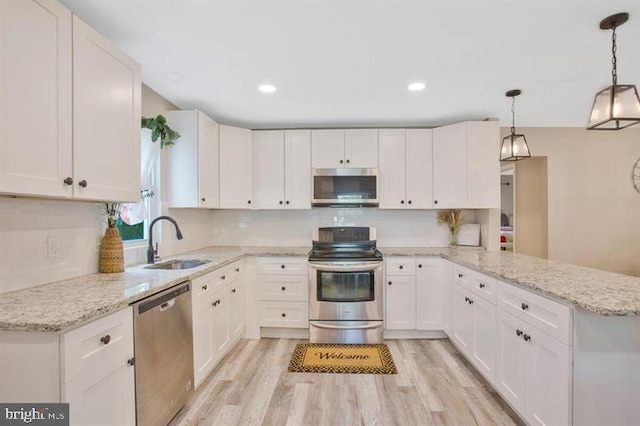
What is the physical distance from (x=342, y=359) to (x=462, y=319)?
43.5 inches

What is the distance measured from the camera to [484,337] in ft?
7.47

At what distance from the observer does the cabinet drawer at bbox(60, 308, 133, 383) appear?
1.15m

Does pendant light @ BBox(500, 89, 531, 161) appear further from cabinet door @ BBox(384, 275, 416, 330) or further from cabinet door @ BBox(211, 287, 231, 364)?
cabinet door @ BBox(211, 287, 231, 364)

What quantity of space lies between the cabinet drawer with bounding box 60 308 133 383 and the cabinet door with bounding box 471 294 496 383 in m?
2.22

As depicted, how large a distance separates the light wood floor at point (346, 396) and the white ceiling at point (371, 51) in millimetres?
2352

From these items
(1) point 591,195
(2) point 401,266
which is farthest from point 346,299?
(1) point 591,195

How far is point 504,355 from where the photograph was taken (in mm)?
2002

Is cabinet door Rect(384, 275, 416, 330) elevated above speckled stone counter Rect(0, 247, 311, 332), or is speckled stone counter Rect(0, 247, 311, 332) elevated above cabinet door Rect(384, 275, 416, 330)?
speckled stone counter Rect(0, 247, 311, 332)

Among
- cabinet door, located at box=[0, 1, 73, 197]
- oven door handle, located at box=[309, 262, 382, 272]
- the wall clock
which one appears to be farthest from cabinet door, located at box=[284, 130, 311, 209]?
the wall clock

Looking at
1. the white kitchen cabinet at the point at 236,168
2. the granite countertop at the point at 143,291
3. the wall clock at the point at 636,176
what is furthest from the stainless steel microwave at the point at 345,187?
the wall clock at the point at 636,176

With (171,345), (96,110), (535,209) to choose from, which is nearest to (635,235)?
(535,209)

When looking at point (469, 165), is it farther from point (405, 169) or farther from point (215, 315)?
point (215, 315)

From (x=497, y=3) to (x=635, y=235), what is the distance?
152 inches

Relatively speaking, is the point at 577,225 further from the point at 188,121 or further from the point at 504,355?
the point at 188,121
